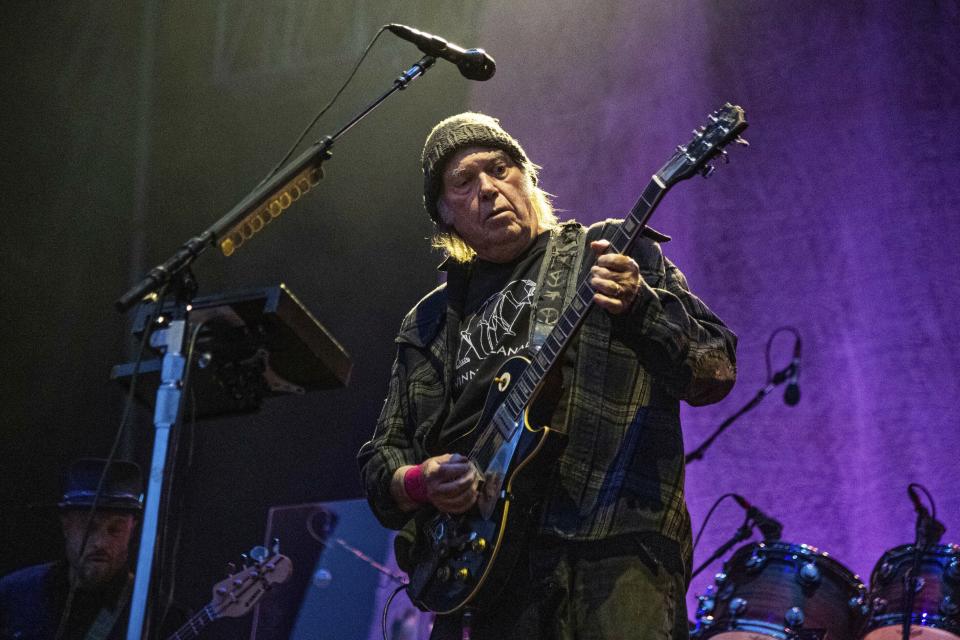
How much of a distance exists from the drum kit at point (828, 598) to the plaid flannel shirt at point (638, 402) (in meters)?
1.53

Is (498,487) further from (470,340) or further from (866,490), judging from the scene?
(866,490)

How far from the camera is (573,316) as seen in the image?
7.81 feet

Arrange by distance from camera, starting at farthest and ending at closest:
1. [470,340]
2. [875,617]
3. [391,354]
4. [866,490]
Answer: [391,354]
[866,490]
[875,617]
[470,340]

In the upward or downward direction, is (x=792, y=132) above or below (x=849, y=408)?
above

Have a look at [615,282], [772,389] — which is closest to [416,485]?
[615,282]

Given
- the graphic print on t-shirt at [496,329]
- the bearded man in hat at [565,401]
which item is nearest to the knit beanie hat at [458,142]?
the bearded man in hat at [565,401]

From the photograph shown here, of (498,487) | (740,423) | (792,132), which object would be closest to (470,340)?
(498,487)

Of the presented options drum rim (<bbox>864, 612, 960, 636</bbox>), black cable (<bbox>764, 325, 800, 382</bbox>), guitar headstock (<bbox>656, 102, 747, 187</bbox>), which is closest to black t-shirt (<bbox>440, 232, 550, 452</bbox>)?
guitar headstock (<bbox>656, 102, 747, 187</bbox>)

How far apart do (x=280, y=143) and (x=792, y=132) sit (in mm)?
2819

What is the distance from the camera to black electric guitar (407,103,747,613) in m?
2.30

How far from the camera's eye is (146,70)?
603 centimetres

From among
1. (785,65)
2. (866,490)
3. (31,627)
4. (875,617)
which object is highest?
(785,65)

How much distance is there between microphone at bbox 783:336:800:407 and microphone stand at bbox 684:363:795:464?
1 cm

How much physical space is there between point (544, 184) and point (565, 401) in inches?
115
